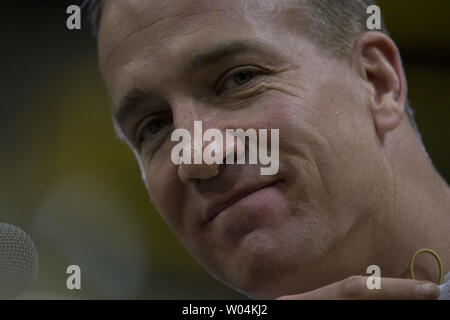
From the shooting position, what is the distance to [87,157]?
190 cm

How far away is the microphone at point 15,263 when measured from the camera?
92 centimetres

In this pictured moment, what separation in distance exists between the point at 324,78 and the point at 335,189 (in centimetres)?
20

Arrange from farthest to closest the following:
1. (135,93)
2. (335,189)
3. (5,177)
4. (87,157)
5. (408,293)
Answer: (87,157)
(5,177)
(135,93)
(335,189)
(408,293)

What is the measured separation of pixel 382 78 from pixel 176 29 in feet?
1.24

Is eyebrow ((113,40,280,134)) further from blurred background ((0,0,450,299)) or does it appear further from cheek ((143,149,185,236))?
blurred background ((0,0,450,299))

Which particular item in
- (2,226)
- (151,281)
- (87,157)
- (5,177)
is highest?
(87,157)

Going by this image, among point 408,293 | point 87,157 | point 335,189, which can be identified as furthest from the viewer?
point 87,157

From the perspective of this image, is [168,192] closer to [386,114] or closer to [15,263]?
[15,263]

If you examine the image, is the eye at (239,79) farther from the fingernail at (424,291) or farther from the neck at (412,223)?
the fingernail at (424,291)

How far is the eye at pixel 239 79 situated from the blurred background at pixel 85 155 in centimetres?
47

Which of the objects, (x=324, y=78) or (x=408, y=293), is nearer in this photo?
(x=408, y=293)
